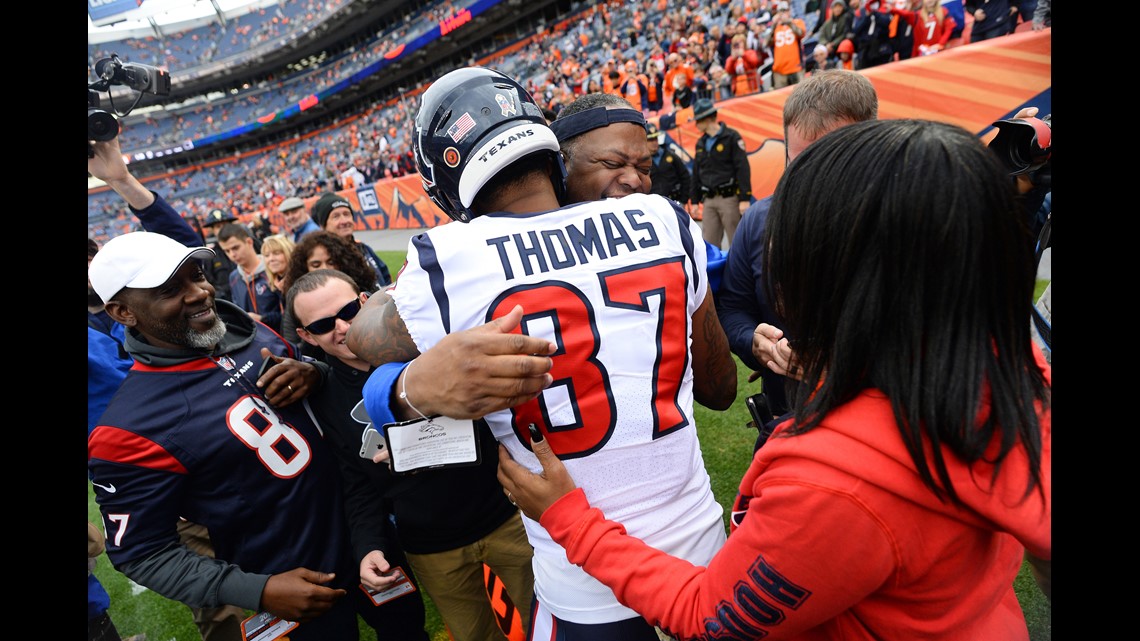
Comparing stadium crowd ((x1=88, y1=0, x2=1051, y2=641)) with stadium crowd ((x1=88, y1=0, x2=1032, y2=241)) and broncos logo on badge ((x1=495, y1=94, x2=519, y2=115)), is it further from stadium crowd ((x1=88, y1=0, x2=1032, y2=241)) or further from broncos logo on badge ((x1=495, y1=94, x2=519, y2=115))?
stadium crowd ((x1=88, y1=0, x2=1032, y2=241))

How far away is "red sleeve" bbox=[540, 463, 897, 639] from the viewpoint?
794mm

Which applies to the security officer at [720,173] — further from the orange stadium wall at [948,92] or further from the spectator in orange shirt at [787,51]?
the spectator in orange shirt at [787,51]

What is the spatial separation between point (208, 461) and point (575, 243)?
5.44ft

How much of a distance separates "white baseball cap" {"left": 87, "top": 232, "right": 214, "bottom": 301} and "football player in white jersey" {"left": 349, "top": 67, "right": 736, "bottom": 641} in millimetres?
1264

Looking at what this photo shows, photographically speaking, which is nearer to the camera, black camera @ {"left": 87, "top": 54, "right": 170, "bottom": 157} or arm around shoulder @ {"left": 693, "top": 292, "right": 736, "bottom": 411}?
arm around shoulder @ {"left": 693, "top": 292, "right": 736, "bottom": 411}


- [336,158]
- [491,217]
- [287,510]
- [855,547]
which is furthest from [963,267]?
[336,158]

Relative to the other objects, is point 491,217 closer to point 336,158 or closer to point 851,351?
point 851,351

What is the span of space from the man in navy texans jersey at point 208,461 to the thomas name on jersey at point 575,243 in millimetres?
1419

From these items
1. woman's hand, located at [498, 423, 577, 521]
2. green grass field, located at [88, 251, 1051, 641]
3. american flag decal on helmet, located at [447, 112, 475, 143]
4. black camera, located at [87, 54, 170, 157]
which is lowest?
green grass field, located at [88, 251, 1051, 641]

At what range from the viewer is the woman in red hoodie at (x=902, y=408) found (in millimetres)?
777

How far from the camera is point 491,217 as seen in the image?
4.22 ft

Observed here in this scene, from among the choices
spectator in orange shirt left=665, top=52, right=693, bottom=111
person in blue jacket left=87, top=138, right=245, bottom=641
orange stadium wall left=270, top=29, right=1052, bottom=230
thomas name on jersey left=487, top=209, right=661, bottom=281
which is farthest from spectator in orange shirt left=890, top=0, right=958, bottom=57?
person in blue jacket left=87, top=138, right=245, bottom=641

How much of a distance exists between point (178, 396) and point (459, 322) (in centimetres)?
142

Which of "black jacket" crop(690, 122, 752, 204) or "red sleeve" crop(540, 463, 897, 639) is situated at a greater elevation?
"red sleeve" crop(540, 463, 897, 639)
